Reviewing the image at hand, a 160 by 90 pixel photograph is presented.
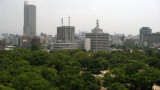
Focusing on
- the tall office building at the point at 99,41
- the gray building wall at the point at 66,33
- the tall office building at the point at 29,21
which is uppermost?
the tall office building at the point at 29,21

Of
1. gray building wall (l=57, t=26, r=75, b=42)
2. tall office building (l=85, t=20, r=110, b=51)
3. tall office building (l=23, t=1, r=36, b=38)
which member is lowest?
tall office building (l=85, t=20, r=110, b=51)

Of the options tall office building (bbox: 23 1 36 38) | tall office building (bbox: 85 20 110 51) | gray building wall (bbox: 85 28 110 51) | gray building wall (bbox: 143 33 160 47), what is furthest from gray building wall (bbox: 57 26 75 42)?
tall office building (bbox: 23 1 36 38)

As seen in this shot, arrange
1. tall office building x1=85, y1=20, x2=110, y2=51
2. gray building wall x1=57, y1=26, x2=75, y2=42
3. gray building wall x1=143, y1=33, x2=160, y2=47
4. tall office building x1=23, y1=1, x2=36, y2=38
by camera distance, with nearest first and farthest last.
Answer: tall office building x1=85, y1=20, x2=110, y2=51
gray building wall x1=57, y1=26, x2=75, y2=42
gray building wall x1=143, y1=33, x2=160, y2=47
tall office building x1=23, y1=1, x2=36, y2=38

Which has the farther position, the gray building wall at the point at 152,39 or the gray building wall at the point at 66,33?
the gray building wall at the point at 152,39

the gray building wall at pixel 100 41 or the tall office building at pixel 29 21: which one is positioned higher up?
the tall office building at pixel 29 21

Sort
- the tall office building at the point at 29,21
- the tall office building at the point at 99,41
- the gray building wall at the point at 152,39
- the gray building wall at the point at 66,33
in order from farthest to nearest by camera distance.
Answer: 1. the tall office building at the point at 29,21
2. the gray building wall at the point at 152,39
3. the gray building wall at the point at 66,33
4. the tall office building at the point at 99,41

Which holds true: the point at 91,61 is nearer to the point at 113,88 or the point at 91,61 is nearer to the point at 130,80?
the point at 130,80

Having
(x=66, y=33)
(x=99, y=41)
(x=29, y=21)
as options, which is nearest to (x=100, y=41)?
(x=99, y=41)

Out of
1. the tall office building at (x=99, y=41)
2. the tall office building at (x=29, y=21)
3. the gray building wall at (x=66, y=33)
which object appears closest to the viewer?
the tall office building at (x=99, y=41)

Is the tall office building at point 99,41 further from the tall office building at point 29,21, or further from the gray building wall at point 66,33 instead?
the tall office building at point 29,21

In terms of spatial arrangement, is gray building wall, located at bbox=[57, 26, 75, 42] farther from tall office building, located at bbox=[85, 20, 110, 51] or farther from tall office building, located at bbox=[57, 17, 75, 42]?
tall office building, located at bbox=[85, 20, 110, 51]

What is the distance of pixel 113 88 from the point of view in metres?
17.2

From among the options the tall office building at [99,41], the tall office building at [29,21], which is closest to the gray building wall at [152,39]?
the tall office building at [99,41]

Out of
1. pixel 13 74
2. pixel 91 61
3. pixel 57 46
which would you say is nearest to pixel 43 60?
pixel 91 61
